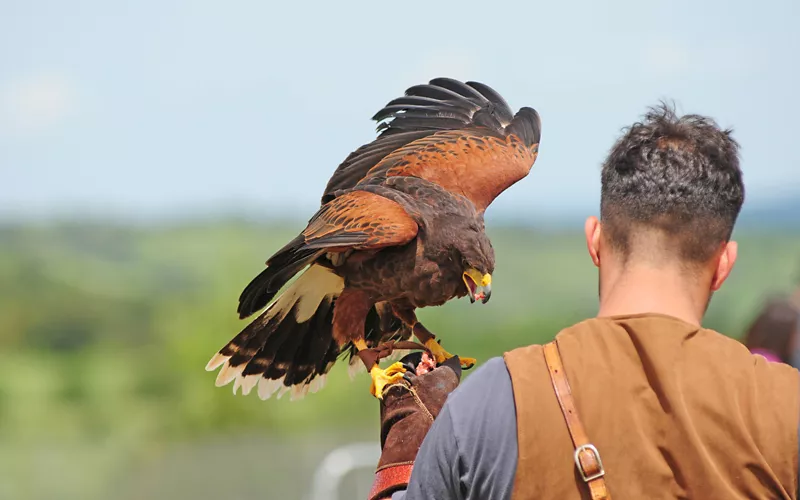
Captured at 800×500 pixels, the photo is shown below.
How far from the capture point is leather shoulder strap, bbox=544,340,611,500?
1.45 m

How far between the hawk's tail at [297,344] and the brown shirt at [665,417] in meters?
2.21

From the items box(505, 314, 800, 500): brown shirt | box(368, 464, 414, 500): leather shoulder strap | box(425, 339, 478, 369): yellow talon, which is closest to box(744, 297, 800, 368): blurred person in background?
box(425, 339, 478, 369): yellow talon

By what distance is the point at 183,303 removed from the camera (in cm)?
1642

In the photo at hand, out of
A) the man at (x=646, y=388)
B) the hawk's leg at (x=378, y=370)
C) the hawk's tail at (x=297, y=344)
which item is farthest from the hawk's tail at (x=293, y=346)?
the man at (x=646, y=388)

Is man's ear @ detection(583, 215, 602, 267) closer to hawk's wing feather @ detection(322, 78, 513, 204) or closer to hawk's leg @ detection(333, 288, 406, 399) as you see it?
hawk's leg @ detection(333, 288, 406, 399)

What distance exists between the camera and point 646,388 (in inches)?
58.1

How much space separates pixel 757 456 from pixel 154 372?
13.2 meters

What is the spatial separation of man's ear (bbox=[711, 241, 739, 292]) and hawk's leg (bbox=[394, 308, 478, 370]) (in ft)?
4.43

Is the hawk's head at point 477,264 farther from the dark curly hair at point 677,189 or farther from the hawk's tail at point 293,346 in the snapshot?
the dark curly hair at point 677,189

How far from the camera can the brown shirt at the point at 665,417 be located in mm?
1425

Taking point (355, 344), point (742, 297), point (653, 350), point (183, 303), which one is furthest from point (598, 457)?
point (183, 303)

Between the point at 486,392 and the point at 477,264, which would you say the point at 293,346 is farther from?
the point at 486,392

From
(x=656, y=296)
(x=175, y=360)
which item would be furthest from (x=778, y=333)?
(x=175, y=360)

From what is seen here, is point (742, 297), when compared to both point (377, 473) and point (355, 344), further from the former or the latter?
point (377, 473)
